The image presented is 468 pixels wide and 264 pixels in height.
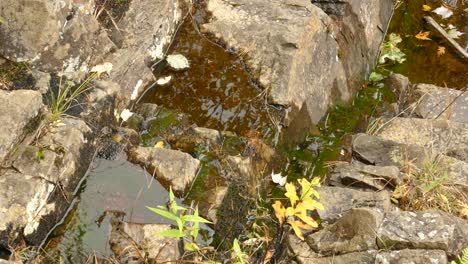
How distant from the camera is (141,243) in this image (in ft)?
13.8

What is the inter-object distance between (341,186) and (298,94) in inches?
47.7

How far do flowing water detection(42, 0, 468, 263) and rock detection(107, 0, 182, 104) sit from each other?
0.14 meters

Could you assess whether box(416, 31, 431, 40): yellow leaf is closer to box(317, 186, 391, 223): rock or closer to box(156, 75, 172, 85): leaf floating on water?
box(156, 75, 172, 85): leaf floating on water

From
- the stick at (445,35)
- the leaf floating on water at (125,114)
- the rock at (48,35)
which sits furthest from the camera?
the stick at (445,35)

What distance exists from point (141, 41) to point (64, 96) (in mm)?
1197

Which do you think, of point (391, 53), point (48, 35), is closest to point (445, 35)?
point (391, 53)

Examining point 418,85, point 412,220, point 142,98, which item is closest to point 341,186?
point 412,220

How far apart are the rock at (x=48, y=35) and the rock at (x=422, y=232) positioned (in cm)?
276

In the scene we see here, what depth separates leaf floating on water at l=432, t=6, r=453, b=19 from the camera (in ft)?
28.5

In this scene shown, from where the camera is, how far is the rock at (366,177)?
483 centimetres

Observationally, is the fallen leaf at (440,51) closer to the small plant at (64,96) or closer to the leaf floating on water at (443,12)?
the leaf floating on water at (443,12)

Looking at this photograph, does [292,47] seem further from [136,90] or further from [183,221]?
[183,221]

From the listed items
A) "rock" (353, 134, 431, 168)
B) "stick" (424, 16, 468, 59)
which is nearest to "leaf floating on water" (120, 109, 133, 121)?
"rock" (353, 134, 431, 168)

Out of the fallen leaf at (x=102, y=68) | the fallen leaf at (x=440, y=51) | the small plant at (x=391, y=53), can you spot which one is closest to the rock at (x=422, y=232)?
the fallen leaf at (x=102, y=68)
